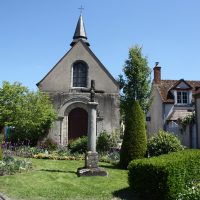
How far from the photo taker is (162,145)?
586 inches

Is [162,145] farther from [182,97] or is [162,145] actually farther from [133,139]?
[182,97]

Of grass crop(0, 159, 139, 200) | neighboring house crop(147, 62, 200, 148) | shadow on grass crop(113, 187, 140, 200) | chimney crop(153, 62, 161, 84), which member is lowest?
shadow on grass crop(113, 187, 140, 200)

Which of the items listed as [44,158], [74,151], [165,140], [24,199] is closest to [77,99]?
[74,151]

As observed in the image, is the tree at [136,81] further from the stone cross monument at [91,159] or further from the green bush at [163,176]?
the green bush at [163,176]

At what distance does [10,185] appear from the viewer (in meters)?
9.96

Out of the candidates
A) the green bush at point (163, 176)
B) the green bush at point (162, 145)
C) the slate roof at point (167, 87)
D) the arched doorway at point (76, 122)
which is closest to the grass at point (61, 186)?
the green bush at point (163, 176)

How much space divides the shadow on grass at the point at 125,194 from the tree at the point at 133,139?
4.22 m

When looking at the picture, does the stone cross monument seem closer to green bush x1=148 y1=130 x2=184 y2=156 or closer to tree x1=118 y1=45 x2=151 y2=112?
green bush x1=148 y1=130 x2=184 y2=156

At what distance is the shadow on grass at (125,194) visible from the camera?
9309mm

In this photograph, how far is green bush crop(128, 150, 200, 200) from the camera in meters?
8.34

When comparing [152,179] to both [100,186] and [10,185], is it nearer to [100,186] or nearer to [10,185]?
[100,186]

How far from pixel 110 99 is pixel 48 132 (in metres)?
5.13

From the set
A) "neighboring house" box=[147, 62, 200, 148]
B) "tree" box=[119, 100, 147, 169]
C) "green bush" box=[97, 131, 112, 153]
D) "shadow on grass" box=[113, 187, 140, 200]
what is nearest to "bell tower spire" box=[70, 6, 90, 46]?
"neighboring house" box=[147, 62, 200, 148]

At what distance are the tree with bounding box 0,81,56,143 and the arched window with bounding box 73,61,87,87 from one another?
2712 mm
